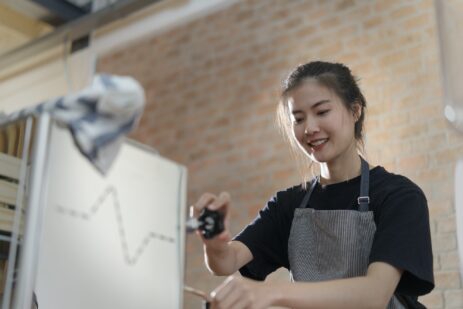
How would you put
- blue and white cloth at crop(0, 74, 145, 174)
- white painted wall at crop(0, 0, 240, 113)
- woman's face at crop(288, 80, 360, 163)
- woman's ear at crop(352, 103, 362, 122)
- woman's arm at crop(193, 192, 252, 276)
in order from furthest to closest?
white painted wall at crop(0, 0, 240, 113), woman's ear at crop(352, 103, 362, 122), woman's face at crop(288, 80, 360, 163), woman's arm at crop(193, 192, 252, 276), blue and white cloth at crop(0, 74, 145, 174)

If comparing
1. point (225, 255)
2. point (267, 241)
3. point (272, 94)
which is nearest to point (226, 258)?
point (225, 255)

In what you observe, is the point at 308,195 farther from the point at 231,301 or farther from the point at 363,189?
the point at 231,301

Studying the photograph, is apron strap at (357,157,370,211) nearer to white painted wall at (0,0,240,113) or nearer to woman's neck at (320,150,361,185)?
woman's neck at (320,150,361,185)

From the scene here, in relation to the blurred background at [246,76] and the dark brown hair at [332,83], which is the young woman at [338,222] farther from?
the blurred background at [246,76]

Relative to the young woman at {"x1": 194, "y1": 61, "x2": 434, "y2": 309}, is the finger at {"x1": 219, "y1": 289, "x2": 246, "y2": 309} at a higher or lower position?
Answer: lower

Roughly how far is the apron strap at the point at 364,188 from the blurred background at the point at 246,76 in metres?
0.81

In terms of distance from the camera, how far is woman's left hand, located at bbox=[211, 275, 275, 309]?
885mm

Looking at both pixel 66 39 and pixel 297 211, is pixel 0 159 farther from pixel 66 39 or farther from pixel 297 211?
pixel 66 39

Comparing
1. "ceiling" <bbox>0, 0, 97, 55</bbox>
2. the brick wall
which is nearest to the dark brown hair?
the brick wall

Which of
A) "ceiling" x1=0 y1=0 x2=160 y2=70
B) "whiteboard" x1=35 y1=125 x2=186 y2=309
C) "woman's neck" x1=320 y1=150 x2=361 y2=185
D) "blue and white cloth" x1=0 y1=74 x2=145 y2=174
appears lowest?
"whiteboard" x1=35 y1=125 x2=186 y2=309

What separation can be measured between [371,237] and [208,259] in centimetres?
34

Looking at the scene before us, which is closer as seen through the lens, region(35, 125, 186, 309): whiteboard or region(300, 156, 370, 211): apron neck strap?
region(35, 125, 186, 309): whiteboard

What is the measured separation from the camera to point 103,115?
89 cm

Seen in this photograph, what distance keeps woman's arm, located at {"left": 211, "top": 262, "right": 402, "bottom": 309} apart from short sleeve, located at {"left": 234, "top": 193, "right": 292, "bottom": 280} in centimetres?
35
